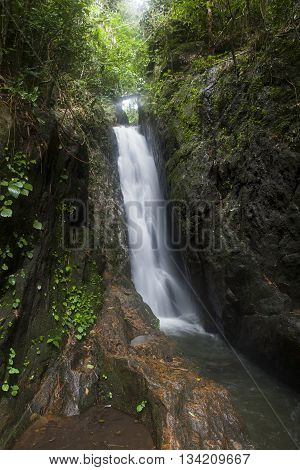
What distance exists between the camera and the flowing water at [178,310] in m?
4.41

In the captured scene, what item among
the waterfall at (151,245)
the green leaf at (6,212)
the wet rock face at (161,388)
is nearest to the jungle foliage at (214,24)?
the waterfall at (151,245)

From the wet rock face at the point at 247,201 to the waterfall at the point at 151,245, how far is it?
1.02 metres

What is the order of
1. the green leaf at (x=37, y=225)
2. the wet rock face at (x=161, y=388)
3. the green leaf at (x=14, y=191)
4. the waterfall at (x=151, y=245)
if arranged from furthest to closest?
the waterfall at (x=151, y=245) → the green leaf at (x=37, y=225) → the green leaf at (x=14, y=191) → the wet rock face at (x=161, y=388)

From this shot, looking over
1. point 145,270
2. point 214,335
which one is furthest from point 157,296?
point 214,335

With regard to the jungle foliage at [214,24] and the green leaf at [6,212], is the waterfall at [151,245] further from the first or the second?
the green leaf at [6,212]

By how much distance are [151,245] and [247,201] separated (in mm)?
3807

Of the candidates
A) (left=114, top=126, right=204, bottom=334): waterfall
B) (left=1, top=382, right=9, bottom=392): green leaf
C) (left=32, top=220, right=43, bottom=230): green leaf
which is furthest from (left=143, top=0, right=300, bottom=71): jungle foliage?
(left=1, top=382, right=9, bottom=392): green leaf

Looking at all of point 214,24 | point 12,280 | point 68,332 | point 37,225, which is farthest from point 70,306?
point 214,24

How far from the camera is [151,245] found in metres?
9.16

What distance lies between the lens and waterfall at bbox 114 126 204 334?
8000 mm

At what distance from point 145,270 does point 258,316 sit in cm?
360

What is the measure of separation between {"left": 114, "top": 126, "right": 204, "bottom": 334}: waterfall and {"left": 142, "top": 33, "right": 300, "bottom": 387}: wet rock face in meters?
1.02

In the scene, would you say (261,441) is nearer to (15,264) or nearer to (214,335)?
(214,335)

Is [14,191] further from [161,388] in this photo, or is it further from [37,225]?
[161,388]
